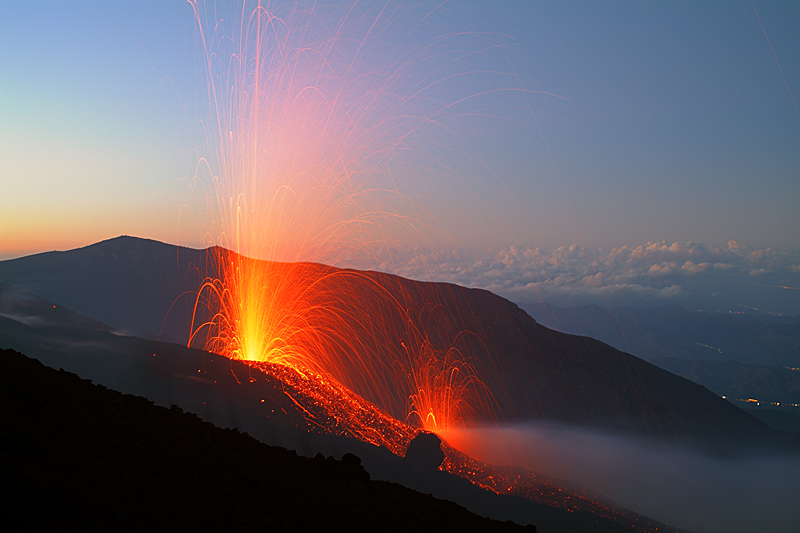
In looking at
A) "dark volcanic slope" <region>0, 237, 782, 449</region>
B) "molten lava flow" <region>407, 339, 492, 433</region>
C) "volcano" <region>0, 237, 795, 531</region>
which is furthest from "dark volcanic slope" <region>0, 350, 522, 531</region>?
"dark volcanic slope" <region>0, 237, 782, 449</region>

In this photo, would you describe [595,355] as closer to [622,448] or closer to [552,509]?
[622,448]

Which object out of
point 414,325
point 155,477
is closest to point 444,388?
point 414,325

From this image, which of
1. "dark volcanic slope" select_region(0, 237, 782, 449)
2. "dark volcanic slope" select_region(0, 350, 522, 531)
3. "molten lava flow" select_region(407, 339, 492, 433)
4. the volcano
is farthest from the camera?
"dark volcanic slope" select_region(0, 237, 782, 449)

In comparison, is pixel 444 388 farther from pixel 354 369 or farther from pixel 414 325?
pixel 354 369

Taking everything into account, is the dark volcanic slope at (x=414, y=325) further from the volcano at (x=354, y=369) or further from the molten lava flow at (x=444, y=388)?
the molten lava flow at (x=444, y=388)

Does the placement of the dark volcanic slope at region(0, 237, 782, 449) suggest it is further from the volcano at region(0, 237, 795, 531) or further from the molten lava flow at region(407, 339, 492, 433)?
the molten lava flow at region(407, 339, 492, 433)

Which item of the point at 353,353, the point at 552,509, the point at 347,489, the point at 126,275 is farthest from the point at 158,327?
the point at 347,489

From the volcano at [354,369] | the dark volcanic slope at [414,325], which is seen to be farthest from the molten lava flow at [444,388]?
the dark volcanic slope at [414,325]
